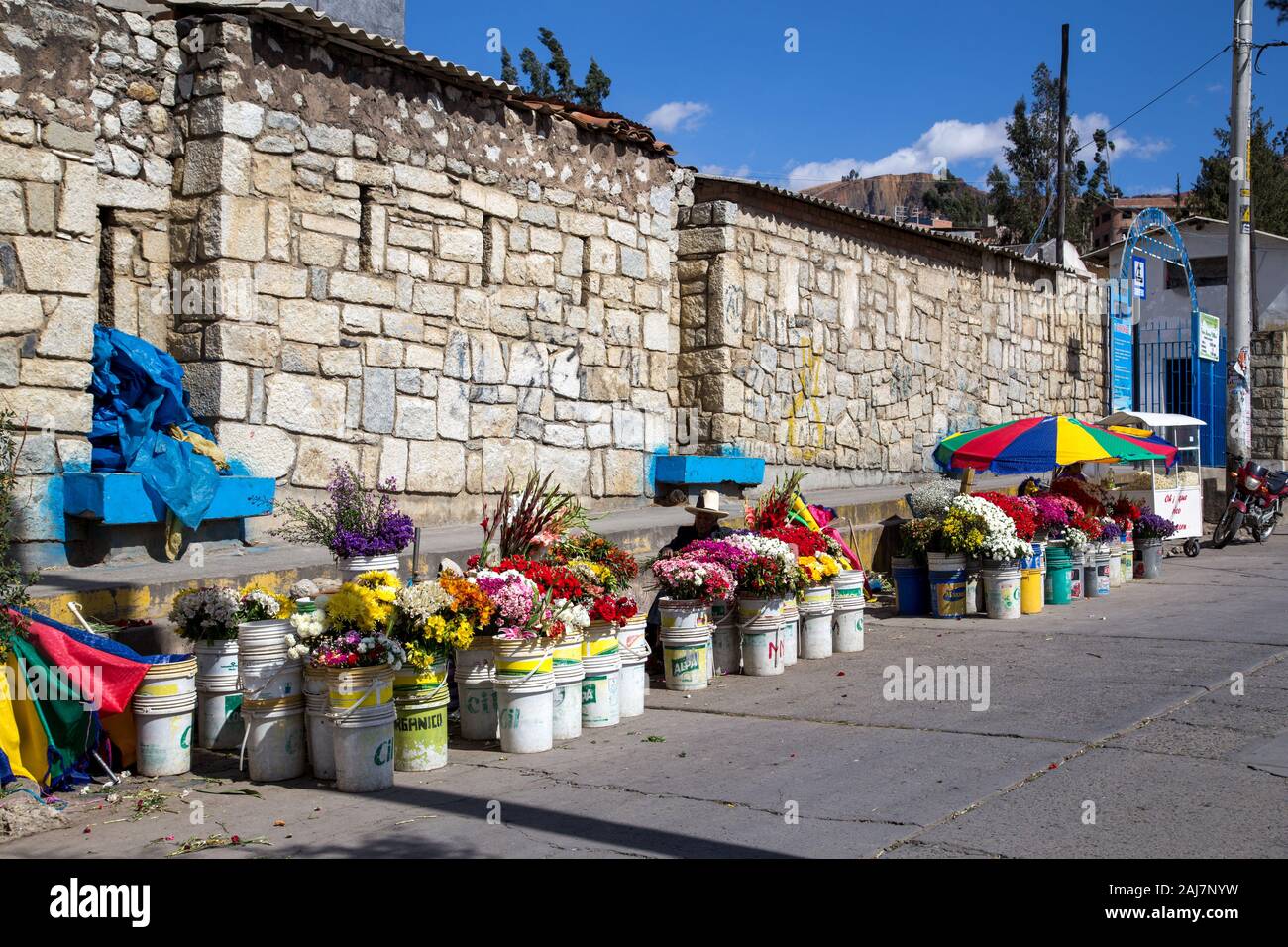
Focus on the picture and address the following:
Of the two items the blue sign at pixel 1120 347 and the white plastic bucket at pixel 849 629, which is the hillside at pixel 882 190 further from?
the white plastic bucket at pixel 849 629

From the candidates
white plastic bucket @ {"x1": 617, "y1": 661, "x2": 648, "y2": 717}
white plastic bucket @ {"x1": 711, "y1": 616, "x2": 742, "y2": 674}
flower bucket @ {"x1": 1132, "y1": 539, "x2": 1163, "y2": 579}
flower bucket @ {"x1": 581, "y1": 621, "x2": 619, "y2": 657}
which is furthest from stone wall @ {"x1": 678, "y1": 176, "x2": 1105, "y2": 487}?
flower bucket @ {"x1": 581, "y1": 621, "x2": 619, "y2": 657}

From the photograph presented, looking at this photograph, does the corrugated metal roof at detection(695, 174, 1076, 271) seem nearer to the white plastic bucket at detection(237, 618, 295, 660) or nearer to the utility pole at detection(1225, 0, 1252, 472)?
the utility pole at detection(1225, 0, 1252, 472)

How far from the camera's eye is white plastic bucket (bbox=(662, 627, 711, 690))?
8.42m

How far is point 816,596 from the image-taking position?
944 centimetres

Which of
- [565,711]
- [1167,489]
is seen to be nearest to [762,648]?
[565,711]

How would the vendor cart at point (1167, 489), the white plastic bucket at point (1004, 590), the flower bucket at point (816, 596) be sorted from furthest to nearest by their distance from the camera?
the vendor cart at point (1167, 489)
the white plastic bucket at point (1004, 590)
the flower bucket at point (816, 596)

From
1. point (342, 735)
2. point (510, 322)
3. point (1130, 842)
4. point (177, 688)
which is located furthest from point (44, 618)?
point (510, 322)

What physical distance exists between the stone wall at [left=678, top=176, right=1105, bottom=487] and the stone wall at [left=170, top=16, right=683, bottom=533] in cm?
79

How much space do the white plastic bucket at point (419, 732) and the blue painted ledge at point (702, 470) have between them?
6.91 meters

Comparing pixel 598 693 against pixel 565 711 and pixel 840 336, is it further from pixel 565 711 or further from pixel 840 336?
pixel 840 336

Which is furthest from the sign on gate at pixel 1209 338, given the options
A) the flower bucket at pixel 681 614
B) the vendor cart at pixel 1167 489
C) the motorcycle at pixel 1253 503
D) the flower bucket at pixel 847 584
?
the flower bucket at pixel 681 614

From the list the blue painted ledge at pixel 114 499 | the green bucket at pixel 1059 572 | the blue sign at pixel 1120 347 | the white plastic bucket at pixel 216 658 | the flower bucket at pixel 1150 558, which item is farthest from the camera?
the blue sign at pixel 1120 347

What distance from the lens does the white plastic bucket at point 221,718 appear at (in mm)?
7035

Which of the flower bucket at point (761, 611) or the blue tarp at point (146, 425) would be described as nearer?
the blue tarp at point (146, 425)
